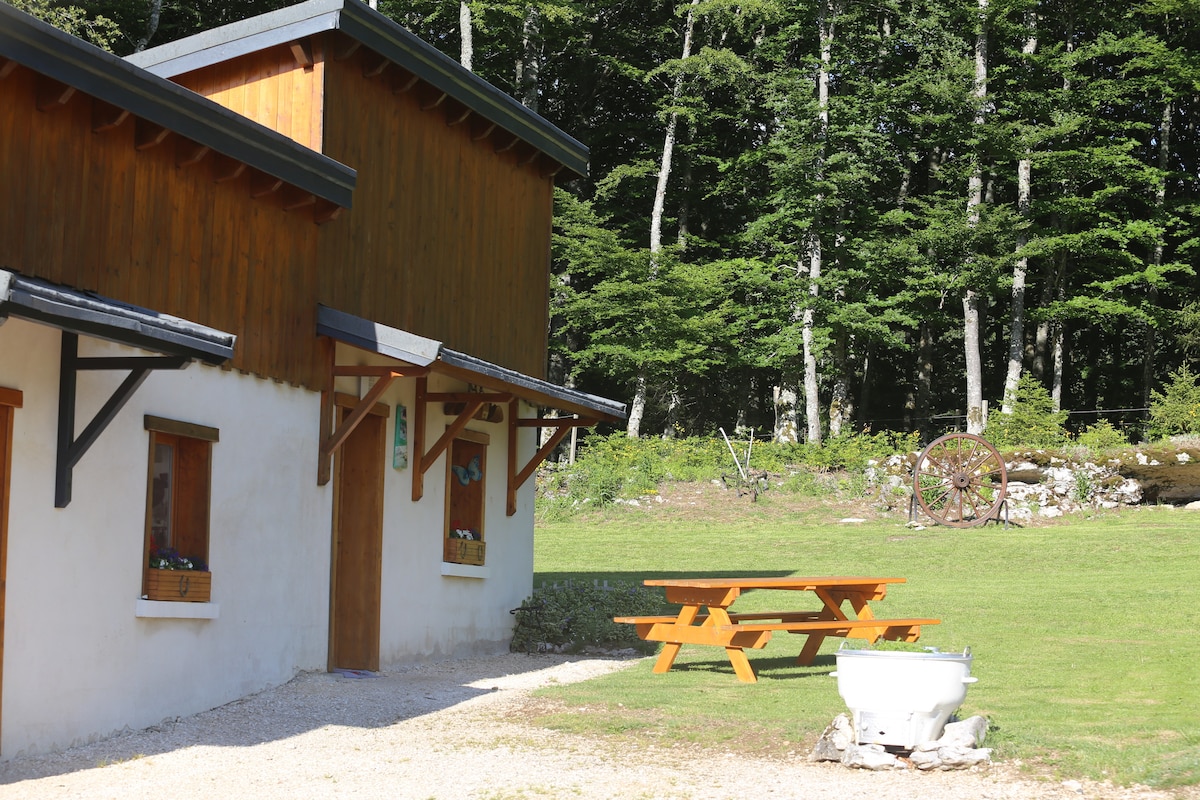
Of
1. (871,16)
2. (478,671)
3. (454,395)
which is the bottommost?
(478,671)

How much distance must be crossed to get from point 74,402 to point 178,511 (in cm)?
166

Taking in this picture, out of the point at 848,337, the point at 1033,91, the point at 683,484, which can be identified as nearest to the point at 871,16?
the point at 1033,91

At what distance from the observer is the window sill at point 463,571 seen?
508 inches

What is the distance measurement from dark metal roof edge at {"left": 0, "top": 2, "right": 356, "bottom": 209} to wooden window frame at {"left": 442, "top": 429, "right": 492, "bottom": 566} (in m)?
3.50

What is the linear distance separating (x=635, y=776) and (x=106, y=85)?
512 centimetres

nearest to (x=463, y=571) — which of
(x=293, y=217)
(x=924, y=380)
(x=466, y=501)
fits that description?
(x=466, y=501)

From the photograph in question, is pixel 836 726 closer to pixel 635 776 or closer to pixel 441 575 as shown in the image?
pixel 635 776

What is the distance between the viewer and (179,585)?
8781mm

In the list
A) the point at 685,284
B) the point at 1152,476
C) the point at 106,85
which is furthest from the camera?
the point at 685,284

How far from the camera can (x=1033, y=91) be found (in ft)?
120

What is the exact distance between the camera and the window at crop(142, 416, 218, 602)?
8.64 metres

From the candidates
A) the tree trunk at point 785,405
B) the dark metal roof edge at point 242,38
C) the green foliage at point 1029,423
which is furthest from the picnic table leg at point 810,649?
the tree trunk at point 785,405

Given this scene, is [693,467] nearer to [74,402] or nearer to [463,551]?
[463,551]

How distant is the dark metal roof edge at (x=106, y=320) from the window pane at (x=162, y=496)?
1440 millimetres
